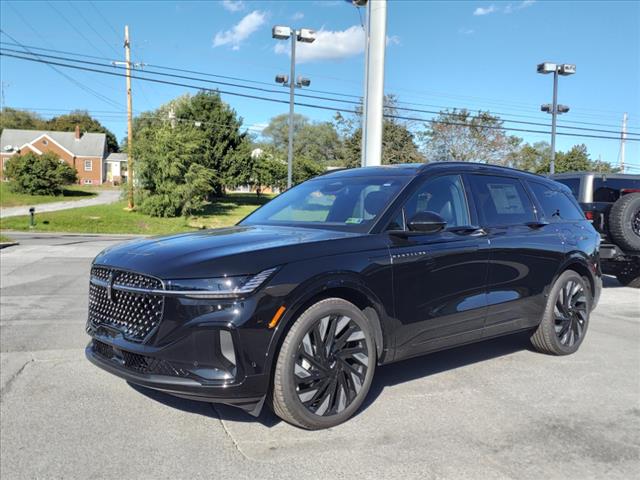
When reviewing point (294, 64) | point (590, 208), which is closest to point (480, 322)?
point (590, 208)

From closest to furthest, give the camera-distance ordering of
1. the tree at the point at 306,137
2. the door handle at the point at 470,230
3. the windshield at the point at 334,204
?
the windshield at the point at 334,204, the door handle at the point at 470,230, the tree at the point at 306,137

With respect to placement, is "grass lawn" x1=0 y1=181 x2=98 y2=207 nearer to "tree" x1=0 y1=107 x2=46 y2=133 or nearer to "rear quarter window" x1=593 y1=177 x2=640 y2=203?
"rear quarter window" x1=593 y1=177 x2=640 y2=203

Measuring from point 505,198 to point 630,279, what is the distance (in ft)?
21.1

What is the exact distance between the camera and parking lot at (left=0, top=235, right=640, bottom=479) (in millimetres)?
3102

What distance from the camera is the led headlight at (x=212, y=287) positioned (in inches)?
123

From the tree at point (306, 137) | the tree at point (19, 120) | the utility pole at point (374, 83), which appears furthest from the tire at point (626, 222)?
the tree at point (19, 120)

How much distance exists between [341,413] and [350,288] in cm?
86

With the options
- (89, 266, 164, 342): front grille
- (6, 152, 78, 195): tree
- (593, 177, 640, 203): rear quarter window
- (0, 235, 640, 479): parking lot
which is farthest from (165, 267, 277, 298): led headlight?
(6, 152, 78, 195): tree

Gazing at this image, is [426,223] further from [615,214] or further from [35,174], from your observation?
[35,174]

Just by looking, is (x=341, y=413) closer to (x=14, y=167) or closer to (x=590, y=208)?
(x=590, y=208)

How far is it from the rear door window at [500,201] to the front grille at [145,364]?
2.91 m

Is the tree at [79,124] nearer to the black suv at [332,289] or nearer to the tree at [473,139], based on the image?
the tree at [473,139]

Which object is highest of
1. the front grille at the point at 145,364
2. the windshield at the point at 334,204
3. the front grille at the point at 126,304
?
the windshield at the point at 334,204

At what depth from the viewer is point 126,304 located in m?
3.42
